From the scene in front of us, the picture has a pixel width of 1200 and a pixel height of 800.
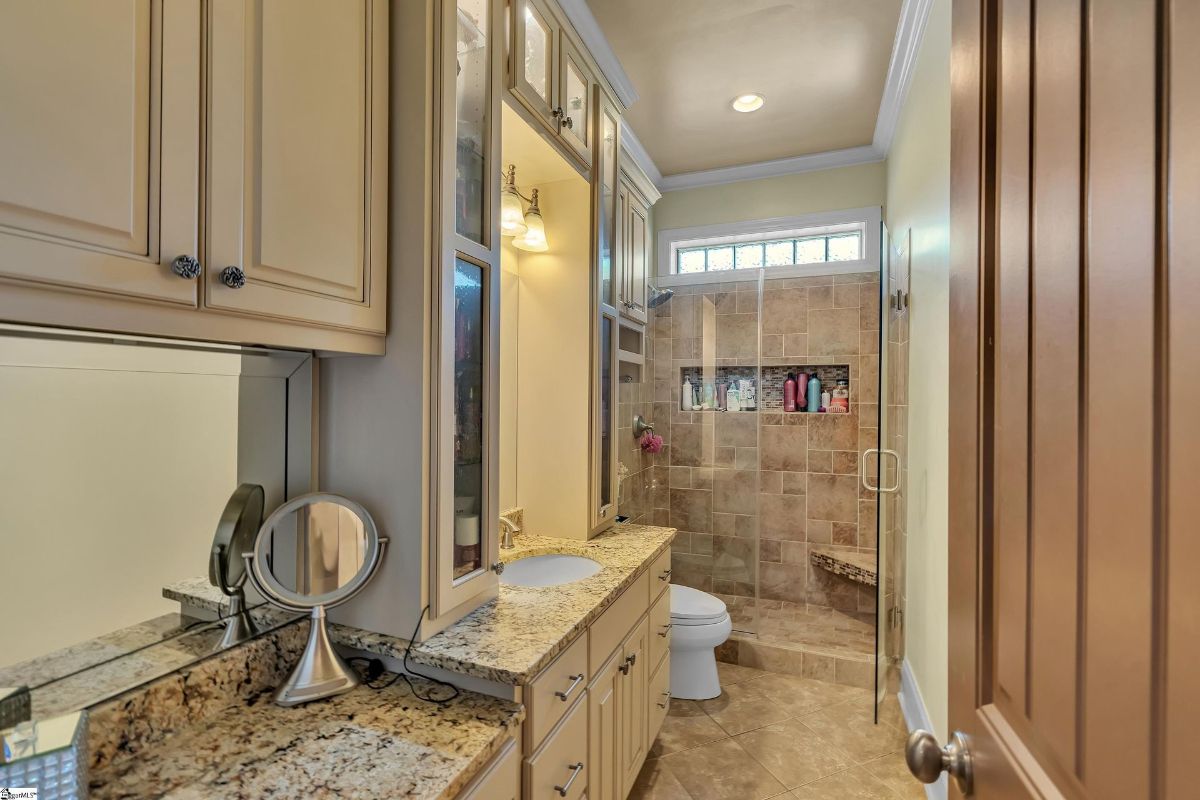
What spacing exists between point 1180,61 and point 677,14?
7.10 feet

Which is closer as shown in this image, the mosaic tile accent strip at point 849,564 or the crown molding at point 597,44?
the crown molding at point 597,44

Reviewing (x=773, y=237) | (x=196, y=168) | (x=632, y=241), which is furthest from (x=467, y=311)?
(x=773, y=237)

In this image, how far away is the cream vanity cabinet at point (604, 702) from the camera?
1226 mm

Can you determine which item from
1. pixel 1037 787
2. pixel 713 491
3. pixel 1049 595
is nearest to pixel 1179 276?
pixel 1049 595

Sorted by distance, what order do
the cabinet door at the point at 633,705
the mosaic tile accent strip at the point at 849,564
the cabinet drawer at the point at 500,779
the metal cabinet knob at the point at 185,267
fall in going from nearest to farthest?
the metal cabinet knob at the point at 185,267, the cabinet drawer at the point at 500,779, the cabinet door at the point at 633,705, the mosaic tile accent strip at the point at 849,564

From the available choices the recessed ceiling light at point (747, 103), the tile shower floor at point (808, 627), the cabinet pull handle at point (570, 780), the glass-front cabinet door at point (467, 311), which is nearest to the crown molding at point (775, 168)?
the recessed ceiling light at point (747, 103)

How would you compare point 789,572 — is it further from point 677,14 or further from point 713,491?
point 677,14

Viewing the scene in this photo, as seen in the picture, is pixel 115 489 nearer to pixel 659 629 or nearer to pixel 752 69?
pixel 659 629

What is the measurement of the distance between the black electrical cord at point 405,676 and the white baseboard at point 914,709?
1.70m

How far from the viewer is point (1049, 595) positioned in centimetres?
51

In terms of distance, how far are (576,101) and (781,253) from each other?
202cm

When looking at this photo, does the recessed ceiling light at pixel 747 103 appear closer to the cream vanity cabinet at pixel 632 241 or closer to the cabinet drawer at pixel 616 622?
the cream vanity cabinet at pixel 632 241

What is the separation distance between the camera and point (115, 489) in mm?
954

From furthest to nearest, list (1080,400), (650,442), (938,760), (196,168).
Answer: (650,442)
(196,168)
(938,760)
(1080,400)
